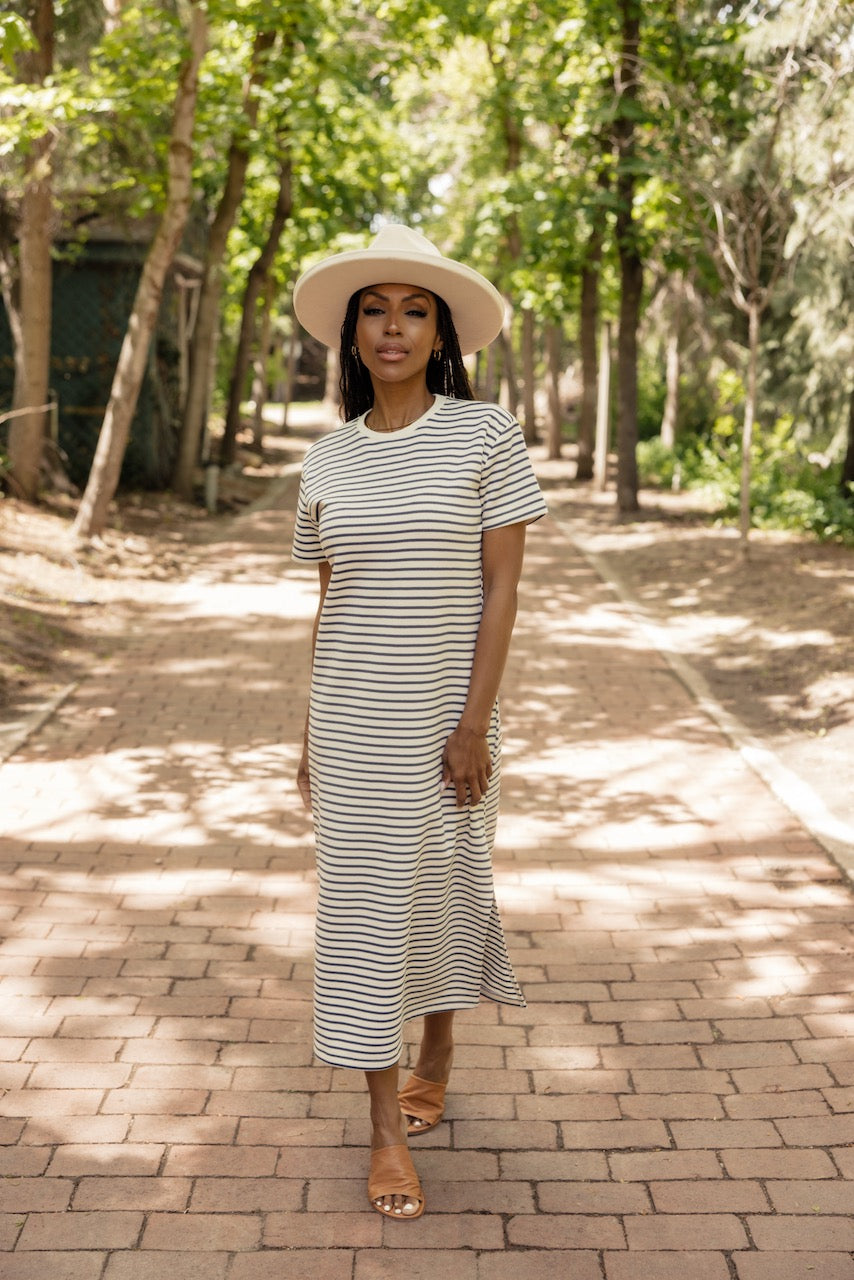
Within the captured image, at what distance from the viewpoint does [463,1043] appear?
398 cm

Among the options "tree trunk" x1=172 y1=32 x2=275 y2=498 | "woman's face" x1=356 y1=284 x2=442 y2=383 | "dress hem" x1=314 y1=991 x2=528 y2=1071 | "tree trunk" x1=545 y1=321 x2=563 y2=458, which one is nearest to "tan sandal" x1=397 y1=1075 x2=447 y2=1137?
"dress hem" x1=314 y1=991 x2=528 y2=1071

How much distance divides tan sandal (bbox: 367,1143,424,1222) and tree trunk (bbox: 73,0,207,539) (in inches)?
427

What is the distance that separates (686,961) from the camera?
14.8ft

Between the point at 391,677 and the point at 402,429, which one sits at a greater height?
the point at 402,429

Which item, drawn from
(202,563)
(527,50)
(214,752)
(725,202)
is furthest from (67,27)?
(527,50)

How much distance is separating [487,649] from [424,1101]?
1.27 m

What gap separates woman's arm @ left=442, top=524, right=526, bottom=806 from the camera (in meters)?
3.00

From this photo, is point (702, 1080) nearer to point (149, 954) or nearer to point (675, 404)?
point (149, 954)

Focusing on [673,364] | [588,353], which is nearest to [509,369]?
[673,364]

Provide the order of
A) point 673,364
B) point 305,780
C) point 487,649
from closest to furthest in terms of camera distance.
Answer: point 487,649 < point 305,780 < point 673,364

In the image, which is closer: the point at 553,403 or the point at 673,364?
the point at 673,364

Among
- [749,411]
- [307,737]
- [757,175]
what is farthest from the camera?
[749,411]

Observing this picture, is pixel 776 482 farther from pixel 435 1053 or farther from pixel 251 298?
pixel 435 1053

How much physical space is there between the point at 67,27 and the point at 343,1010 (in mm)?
14338
